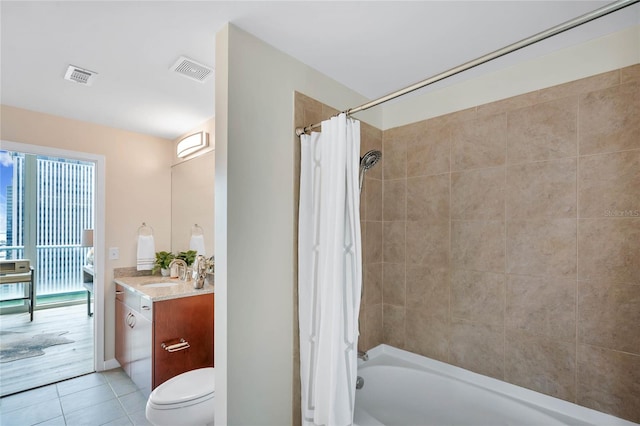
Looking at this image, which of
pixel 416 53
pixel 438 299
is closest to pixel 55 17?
pixel 416 53

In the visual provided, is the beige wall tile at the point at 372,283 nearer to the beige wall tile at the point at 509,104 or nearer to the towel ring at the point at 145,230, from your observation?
the beige wall tile at the point at 509,104

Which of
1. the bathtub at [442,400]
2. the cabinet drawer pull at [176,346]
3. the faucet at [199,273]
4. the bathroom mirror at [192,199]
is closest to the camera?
the bathtub at [442,400]

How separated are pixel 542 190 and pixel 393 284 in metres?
1.14

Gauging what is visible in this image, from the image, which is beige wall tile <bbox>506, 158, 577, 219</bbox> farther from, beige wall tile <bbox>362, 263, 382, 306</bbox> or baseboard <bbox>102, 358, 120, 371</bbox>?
baseboard <bbox>102, 358, 120, 371</bbox>

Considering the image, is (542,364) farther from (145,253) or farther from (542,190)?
(145,253)

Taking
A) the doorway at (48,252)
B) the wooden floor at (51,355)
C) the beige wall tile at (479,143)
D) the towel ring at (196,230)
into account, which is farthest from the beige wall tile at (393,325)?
the doorway at (48,252)

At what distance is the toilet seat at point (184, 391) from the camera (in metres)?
1.70

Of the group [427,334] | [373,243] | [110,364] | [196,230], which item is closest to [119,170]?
[196,230]

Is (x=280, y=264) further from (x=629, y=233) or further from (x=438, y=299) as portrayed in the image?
(x=629, y=233)

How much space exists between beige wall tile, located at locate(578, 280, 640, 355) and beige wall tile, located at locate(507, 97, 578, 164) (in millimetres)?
687

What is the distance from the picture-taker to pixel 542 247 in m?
1.76

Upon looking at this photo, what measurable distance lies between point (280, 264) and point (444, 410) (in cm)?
140

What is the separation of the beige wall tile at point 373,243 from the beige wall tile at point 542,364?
952 mm

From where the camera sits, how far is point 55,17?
1489mm
